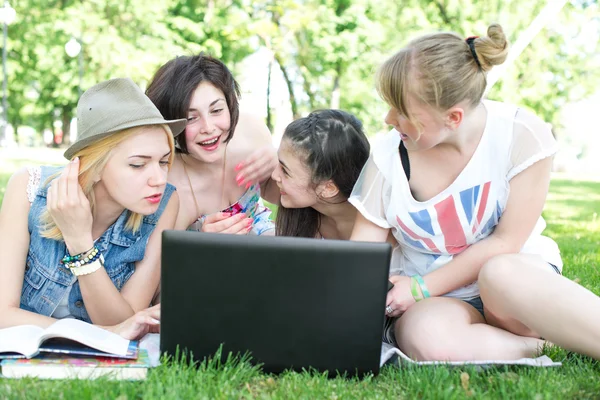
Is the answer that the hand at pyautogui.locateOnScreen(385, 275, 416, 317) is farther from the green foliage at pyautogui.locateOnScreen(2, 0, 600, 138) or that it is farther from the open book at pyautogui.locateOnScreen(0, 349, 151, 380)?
the green foliage at pyautogui.locateOnScreen(2, 0, 600, 138)

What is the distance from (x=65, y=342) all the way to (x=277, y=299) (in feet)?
2.69

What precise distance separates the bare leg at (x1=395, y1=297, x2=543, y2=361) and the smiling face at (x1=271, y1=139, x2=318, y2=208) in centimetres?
84

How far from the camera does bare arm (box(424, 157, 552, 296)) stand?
2.72 metres

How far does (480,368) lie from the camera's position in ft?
7.84

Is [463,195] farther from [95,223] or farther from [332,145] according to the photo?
[95,223]

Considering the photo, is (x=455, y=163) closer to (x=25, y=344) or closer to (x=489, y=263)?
(x=489, y=263)

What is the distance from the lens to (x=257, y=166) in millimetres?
3646

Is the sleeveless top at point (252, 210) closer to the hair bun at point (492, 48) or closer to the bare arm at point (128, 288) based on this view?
the bare arm at point (128, 288)

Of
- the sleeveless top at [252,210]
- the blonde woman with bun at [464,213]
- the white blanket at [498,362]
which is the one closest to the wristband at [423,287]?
the blonde woman with bun at [464,213]

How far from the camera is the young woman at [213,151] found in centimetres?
337

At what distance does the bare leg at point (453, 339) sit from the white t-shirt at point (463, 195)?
0.96 ft

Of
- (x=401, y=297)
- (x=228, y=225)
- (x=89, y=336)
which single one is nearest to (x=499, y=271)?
(x=401, y=297)

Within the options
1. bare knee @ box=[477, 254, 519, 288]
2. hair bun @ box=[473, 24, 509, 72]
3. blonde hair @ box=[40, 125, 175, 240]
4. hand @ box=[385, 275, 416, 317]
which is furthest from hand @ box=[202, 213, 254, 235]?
hair bun @ box=[473, 24, 509, 72]

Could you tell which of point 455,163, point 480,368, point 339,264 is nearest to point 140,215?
point 339,264
